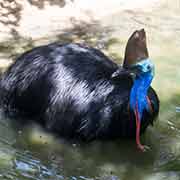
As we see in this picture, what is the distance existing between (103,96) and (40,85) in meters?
0.53

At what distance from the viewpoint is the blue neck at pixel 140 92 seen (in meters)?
3.66

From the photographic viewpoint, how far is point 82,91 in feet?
13.0

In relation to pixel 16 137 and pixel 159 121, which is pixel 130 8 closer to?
pixel 159 121

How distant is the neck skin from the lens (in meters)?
3.66

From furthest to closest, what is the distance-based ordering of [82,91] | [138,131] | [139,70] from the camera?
[82,91]
[138,131]
[139,70]

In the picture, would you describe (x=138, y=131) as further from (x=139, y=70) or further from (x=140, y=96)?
(x=139, y=70)

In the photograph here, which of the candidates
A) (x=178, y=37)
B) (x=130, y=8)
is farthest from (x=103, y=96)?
(x=130, y=8)

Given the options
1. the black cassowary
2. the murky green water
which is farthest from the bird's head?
the murky green water

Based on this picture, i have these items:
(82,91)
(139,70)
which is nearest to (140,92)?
(139,70)

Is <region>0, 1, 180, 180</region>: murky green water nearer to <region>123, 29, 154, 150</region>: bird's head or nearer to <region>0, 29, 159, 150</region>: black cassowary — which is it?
<region>0, 29, 159, 150</region>: black cassowary

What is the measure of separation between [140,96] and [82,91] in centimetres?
46

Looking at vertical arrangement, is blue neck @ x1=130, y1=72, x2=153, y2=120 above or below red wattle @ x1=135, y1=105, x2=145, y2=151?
above

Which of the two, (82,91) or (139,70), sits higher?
(139,70)

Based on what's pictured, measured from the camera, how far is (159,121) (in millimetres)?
4328
